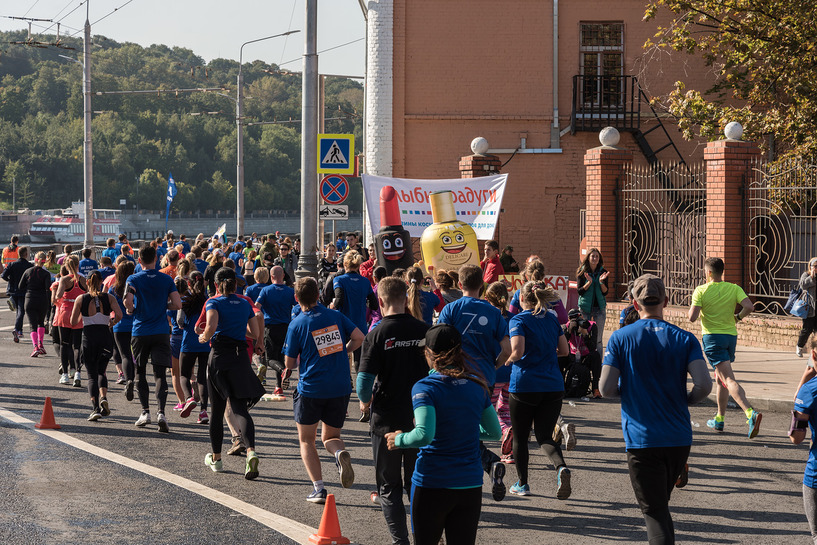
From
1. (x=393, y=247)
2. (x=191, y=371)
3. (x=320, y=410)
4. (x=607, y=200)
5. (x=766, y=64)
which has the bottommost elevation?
(x=191, y=371)

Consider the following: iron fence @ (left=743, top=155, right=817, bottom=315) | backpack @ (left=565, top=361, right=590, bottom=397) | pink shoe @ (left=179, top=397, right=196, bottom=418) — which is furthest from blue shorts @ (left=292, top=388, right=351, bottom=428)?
iron fence @ (left=743, top=155, right=817, bottom=315)

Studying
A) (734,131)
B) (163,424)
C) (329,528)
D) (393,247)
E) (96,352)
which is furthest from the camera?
(734,131)

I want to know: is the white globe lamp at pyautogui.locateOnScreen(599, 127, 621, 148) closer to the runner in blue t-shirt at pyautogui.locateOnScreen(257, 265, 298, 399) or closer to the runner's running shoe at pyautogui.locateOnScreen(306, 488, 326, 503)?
the runner in blue t-shirt at pyautogui.locateOnScreen(257, 265, 298, 399)

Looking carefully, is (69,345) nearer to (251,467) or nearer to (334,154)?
(251,467)

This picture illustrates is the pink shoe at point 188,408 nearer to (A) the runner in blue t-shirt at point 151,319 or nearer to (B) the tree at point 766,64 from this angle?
(A) the runner in blue t-shirt at point 151,319

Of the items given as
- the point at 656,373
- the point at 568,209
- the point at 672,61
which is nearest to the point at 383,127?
the point at 568,209

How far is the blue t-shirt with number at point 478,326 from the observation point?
7.16 meters

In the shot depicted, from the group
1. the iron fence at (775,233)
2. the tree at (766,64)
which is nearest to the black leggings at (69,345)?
the iron fence at (775,233)

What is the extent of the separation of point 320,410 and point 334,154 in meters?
10.9

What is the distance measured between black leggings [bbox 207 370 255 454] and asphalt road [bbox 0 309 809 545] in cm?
31

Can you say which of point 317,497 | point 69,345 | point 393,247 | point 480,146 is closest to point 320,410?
point 317,497

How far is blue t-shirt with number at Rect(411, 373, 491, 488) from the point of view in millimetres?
4836

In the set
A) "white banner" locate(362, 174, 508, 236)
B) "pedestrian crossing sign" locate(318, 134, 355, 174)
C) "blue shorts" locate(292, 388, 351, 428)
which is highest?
"pedestrian crossing sign" locate(318, 134, 355, 174)

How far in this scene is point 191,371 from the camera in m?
10.8
